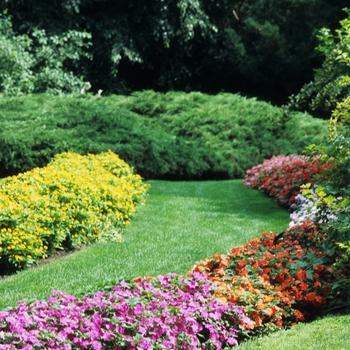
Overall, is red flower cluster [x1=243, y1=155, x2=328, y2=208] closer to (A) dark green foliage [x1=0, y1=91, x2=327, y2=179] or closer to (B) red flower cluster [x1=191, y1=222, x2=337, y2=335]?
(A) dark green foliage [x1=0, y1=91, x2=327, y2=179]

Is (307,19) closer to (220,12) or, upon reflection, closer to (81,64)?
(220,12)

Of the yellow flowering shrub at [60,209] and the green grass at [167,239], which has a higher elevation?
the yellow flowering shrub at [60,209]

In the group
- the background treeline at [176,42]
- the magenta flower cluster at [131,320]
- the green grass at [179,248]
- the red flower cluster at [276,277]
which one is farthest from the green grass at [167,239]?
the background treeline at [176,42]

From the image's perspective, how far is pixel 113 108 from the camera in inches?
519

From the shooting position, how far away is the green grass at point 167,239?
20.2 feet

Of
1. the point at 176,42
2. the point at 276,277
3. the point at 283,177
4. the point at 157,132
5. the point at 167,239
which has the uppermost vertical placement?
the point at 176,42

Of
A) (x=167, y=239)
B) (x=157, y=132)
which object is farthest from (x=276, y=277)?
(x=157, y=132)

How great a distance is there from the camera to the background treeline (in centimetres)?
1855

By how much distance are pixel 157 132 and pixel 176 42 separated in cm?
865

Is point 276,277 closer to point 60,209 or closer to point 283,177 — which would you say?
point 60,209

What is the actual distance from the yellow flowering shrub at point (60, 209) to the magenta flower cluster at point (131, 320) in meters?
1.99

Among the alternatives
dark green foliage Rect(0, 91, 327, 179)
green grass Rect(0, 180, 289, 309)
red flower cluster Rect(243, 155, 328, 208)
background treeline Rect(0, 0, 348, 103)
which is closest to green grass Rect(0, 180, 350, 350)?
green grass Rect(0, 180, 289, 309)

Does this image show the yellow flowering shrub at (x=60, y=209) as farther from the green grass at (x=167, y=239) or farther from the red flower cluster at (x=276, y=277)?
the red flower cluster at (x=276, y=277)

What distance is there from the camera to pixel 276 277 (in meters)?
5.39
